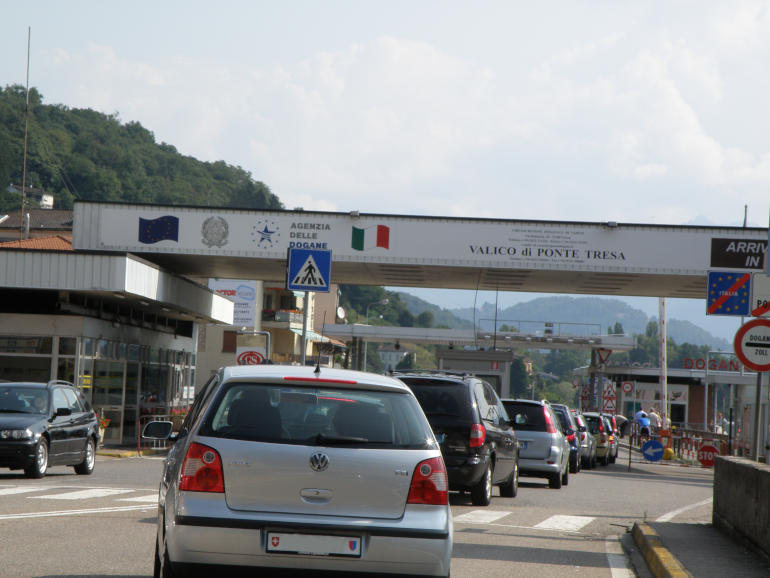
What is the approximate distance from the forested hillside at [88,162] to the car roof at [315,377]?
8374cm

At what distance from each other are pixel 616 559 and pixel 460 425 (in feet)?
15.2

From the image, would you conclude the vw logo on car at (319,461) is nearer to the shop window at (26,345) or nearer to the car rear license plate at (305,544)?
the car rear license plate at (305,544)

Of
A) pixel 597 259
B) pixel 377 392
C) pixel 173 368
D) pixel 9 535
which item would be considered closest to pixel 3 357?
pixel 173 368

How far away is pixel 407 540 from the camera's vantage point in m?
6.43

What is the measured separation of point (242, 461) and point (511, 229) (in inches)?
1021

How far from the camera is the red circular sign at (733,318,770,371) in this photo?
1315 centimetres

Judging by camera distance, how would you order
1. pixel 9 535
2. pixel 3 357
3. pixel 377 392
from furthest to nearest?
pixel 3 357, pixel 9 535, pixel 377 392

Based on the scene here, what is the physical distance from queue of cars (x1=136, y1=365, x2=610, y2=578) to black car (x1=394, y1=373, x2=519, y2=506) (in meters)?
8.32

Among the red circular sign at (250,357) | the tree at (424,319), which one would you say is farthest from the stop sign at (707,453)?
the tree at (424,319)

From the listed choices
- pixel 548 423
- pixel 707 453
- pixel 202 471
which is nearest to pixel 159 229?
pixel 548 423

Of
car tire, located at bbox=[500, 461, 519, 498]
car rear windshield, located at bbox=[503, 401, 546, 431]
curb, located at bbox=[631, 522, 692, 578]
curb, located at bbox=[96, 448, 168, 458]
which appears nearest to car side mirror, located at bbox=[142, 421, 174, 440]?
curb, located at bbox=[631, 522, 692, 578]

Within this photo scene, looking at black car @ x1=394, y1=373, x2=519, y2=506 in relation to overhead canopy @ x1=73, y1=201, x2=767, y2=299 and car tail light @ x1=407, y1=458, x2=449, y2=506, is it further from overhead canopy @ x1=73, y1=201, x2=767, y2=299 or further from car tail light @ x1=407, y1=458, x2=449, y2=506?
overhead canopy @ x1=73, y1=201, x2=767, y2=299

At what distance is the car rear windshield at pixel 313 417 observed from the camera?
21.7 feet

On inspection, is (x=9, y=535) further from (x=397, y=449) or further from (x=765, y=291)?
(x=765, y=291)
